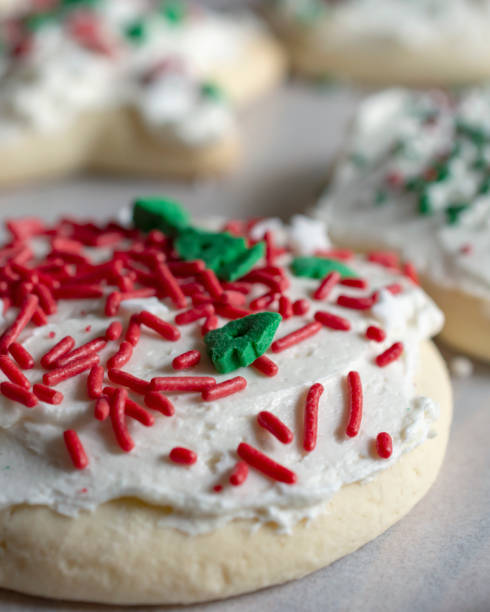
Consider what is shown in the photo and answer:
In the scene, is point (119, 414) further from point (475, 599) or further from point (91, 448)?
point (475, 599)

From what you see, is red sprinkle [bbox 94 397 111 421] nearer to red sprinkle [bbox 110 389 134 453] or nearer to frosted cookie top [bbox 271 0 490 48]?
red sprinkle [bbox 110 389 134 453]

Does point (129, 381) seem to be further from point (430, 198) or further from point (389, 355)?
point (430, 198)

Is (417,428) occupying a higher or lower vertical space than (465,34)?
lower

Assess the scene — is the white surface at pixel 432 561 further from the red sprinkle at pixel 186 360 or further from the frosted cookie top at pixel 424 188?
the red sprinkle at pixel 186 360

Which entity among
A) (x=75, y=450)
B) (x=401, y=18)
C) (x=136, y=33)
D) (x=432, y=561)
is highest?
(x=401, y=18)

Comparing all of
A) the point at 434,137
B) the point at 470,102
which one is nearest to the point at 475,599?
the point at 434,137

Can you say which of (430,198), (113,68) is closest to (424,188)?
(430,198)
